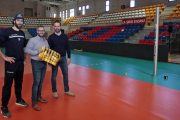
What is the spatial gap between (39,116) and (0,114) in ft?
2.64

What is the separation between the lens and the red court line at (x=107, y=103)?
322cm

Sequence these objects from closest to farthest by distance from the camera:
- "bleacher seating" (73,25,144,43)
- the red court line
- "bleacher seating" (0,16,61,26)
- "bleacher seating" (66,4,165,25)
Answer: the red court line, "bleacher seating" (73,25,144,43), "bleacher seating" (66,4,165,25), "bleacher seating" (0,16,61,26)

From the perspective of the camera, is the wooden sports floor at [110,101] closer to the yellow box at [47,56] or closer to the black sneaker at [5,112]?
the black sneaker at [5,112]

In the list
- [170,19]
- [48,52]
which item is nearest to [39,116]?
[48,52]

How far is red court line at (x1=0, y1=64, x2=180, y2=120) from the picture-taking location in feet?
10.6

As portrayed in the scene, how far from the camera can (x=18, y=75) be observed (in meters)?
3.34

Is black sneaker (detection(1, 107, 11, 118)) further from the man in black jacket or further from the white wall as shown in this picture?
the white wall

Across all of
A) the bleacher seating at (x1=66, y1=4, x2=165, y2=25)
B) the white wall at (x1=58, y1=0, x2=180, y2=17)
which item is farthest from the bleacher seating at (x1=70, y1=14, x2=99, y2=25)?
the white wall at (x1=58, y1=0, x2=180, y2=17)

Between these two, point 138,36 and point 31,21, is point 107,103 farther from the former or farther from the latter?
point 31,21

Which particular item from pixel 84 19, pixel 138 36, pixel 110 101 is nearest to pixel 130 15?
pixel 138 36

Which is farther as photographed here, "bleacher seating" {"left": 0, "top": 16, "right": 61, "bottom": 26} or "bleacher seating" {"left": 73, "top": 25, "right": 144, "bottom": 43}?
"bleacher seating" {"left": 0, "top": 16, "right": 61, "bottom": 26}

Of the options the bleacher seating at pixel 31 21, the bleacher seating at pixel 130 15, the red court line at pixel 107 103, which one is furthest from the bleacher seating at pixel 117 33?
the bleacher seating at pixel 31 21

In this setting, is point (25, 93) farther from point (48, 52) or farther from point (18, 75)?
point (48, 52)

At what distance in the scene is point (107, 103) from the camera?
382cm
